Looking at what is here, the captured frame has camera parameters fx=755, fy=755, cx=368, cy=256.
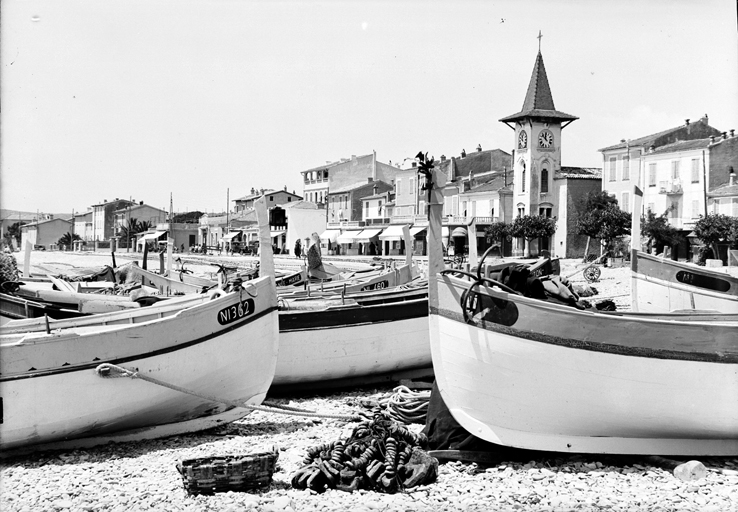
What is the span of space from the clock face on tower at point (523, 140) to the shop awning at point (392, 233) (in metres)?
12.1

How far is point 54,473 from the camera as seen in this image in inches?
279

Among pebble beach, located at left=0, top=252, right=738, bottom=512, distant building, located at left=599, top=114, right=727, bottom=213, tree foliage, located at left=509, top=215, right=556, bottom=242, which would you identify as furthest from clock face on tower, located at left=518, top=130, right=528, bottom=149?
pebble beach, located at left=0, top=252, right=738, bottom=512

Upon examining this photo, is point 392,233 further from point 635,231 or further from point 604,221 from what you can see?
point 635,231

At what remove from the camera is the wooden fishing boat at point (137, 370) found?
7.43 m

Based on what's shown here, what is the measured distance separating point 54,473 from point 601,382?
518 cm

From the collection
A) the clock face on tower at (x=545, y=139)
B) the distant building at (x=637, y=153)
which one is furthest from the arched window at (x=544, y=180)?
the distant building at (x=637, y=153)

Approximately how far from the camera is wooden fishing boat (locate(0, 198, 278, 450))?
7.43 m

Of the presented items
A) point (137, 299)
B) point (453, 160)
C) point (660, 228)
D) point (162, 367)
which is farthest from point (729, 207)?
point (162, 367)

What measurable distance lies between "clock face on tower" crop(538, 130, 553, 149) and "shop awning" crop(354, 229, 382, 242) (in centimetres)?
1572

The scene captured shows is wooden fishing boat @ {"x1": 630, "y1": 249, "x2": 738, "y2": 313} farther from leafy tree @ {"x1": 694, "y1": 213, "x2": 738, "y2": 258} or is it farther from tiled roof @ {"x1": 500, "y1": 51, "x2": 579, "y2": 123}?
tiled roof @ {"x1": 500, "y1": 51, "x2": 579, "y2": 123}

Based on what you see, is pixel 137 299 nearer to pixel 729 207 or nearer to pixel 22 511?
pixel 22 511

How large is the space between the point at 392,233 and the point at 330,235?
8.51m

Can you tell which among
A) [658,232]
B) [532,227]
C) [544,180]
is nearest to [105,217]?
[544,180]

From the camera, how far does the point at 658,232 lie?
43.1 m
